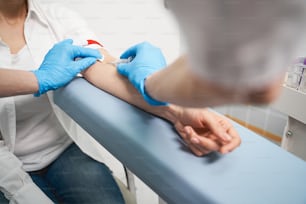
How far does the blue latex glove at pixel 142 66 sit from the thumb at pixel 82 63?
0.13 metres

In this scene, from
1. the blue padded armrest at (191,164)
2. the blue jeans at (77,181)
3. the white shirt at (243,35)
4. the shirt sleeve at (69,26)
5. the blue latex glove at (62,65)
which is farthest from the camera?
the shirt sleeve at (69,26)

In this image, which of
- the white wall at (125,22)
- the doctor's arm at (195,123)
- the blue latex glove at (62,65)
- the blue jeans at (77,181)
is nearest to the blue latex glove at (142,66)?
the doctor's arm at (195,123)

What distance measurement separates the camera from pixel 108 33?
150 centimetres

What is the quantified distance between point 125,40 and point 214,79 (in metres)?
1.32

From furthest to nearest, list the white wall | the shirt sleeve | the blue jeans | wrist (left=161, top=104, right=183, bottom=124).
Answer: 1. the white wall
2. the shirt sleeve
3. the blue jeans
4. wrist (left=161, top=104, right=183, bottom=124)

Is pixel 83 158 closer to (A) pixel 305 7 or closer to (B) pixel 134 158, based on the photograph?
(B) pixel 134 158

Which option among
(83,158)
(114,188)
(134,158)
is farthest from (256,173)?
(83,158)

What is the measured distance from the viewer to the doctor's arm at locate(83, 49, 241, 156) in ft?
1.95

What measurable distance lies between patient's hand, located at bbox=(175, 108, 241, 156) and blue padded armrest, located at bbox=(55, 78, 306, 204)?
19mm

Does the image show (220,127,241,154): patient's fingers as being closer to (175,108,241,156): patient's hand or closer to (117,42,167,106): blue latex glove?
(175,108,241,156): patient's hand

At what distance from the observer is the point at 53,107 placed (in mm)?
1045

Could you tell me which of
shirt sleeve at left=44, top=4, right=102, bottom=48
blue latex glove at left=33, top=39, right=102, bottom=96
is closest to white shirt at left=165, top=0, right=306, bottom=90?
blue latex glove at left=33, top=39, right=102, bottom=96

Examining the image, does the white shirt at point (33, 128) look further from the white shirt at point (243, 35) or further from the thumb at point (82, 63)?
the white shirt at point (243, 35)

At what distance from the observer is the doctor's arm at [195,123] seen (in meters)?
0.59
